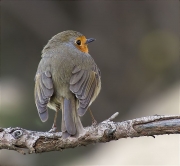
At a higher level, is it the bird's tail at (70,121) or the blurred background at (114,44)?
the blurred background at (114,44)

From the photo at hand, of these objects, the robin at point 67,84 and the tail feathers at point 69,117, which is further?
the robin at point 67,84

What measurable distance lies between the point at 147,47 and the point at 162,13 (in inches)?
32.6

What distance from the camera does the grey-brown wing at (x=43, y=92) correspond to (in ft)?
16.6

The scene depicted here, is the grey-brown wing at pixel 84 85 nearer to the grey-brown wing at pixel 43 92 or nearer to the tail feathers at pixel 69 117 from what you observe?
the tail feathers at pixel 69 117

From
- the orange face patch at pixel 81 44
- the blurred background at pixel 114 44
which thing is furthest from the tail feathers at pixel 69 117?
the blurred background at pixel 114 44

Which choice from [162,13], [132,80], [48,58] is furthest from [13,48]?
[48,58]

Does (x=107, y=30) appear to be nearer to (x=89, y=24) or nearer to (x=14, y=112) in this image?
(x=89, y=24)

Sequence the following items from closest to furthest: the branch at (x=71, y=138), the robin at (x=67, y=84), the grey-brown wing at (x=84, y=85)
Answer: the branch at (x=71, y=138)
the robin at (x=67, y=84)
the grey-brown wing at (x=84, y=85)

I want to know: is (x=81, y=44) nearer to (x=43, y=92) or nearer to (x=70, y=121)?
(x=43, y=92)

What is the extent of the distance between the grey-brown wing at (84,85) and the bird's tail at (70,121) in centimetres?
9

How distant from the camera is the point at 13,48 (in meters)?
10.8

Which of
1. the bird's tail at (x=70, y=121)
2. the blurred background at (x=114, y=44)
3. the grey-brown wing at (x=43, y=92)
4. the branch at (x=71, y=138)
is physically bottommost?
the branch at (x=71, y=138)

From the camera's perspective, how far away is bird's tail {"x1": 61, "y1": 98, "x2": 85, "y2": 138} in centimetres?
473

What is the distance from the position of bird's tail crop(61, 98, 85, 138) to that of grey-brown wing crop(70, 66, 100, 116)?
0.29 feet
